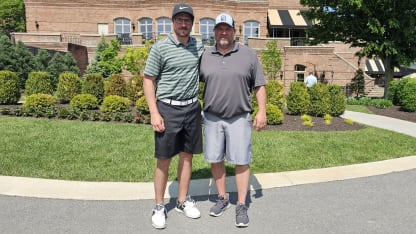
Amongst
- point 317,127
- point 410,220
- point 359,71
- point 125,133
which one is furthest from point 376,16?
point 410,220

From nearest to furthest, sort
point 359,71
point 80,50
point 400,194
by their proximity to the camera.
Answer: point 400,194
point 359,71
point 80,50

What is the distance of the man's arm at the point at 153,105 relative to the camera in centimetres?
337

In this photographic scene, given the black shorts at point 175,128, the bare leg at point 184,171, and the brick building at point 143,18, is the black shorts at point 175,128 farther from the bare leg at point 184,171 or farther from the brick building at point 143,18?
the brick building at point 143,18

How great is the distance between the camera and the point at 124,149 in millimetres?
6586

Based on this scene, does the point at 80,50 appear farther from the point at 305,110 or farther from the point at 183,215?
the point at 183,215

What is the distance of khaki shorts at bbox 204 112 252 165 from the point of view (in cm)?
365

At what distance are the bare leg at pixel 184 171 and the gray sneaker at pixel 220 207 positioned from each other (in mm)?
358

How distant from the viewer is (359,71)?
24.5 meters

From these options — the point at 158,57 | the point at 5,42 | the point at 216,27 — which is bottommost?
the point at 158,57

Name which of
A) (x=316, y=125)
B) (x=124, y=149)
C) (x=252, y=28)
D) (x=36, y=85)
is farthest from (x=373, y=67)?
(x=124, y=149)

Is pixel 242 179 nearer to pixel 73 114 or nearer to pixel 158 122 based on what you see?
pixel 158 122

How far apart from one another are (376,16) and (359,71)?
821cm

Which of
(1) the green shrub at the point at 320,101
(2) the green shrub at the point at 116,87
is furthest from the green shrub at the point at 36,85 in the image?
(1) the green shrub at the point at 320,101

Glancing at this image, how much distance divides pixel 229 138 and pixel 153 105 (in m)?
0.90
